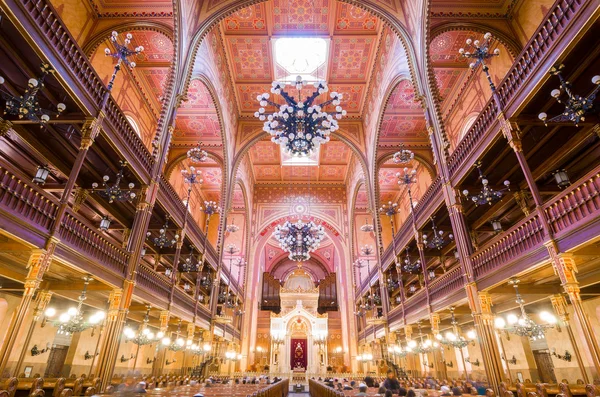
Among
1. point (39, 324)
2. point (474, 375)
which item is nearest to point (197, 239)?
point (39, 324)

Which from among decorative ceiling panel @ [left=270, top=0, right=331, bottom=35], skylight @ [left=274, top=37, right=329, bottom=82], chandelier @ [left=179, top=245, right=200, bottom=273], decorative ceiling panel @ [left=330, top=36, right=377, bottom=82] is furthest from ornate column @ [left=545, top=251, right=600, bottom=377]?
skylight @ [left=274, top=37, right=329, bottom=82]

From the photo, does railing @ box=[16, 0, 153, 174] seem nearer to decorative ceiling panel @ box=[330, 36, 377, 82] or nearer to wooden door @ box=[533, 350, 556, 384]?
decorative ceiling panel @ box=[330, 36, 377, 82]

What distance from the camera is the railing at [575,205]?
18.9 feet

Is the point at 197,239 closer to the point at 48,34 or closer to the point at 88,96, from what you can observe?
the point at 88,96

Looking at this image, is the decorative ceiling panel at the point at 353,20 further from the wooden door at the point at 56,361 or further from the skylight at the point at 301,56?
the wooden door at the point at 56,361

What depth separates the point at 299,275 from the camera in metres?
35.7

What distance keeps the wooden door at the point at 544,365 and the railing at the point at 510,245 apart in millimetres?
7767

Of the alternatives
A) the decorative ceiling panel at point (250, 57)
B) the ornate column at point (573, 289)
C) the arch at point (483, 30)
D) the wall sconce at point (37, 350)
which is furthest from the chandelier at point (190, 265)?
the arch at point (483, 30)

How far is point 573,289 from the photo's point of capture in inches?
240

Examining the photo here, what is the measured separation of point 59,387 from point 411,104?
19.4m

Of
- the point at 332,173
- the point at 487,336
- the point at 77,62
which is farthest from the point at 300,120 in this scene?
the point at 332,173

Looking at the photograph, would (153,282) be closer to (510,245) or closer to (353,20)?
(510,245)

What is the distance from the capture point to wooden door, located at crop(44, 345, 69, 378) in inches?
527

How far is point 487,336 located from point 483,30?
11189 mm
